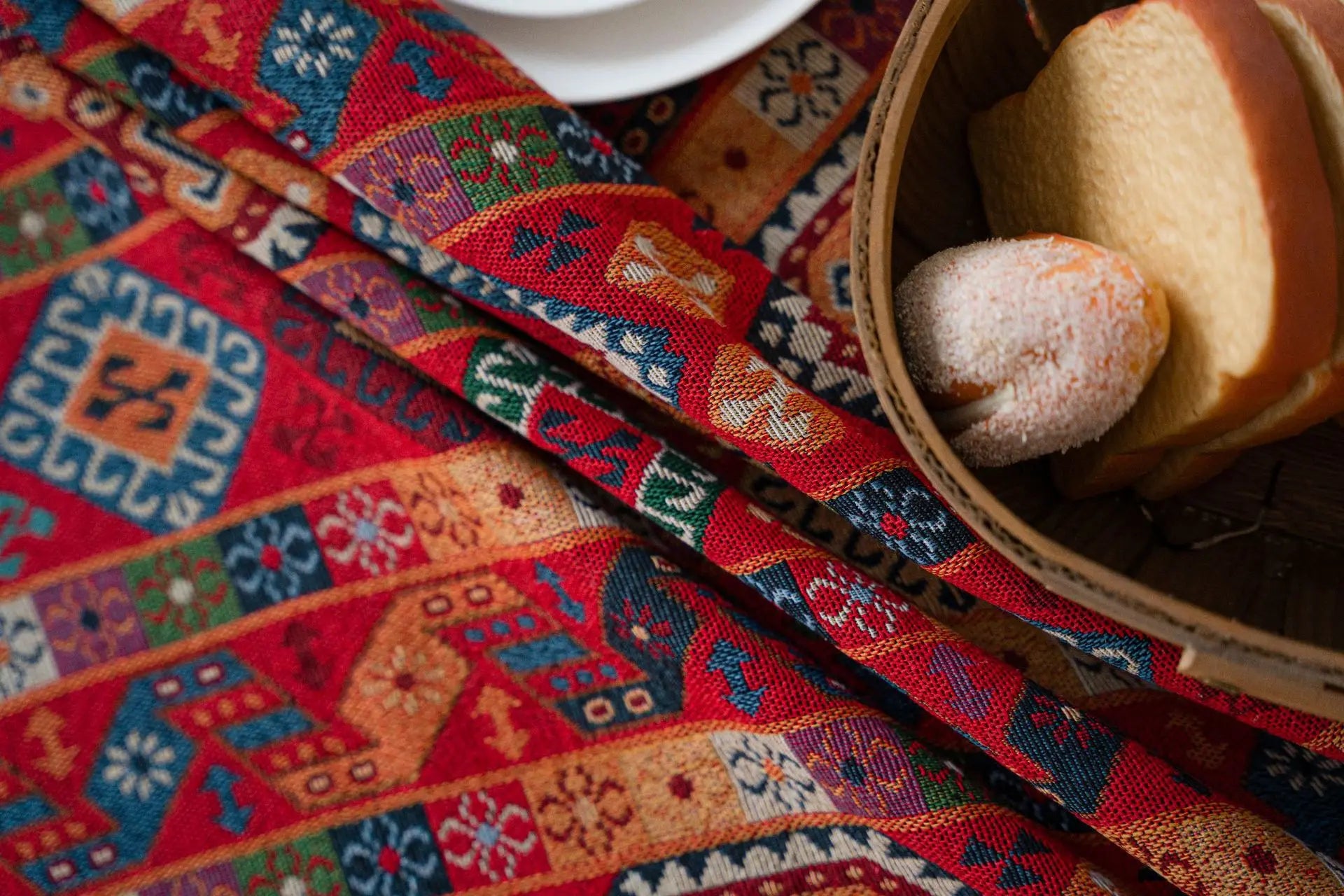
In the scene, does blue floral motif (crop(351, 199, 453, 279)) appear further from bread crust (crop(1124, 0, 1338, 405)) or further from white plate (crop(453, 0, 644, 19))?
bread crust (crop(1124, 0, 1338, 405))

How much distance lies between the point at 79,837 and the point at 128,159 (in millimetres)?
405

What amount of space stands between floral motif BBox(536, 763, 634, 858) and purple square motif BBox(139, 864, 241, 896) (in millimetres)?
194

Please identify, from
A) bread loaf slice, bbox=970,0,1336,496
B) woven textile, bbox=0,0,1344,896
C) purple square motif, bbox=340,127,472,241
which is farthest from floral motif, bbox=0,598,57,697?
bread loaf slice, bbox=970,0,1336,496

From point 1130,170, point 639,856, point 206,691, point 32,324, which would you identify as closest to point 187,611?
point 206,691

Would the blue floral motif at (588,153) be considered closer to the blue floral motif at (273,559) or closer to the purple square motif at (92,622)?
A: the blue floral motif at (273,559)

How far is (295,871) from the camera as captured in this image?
59 cm

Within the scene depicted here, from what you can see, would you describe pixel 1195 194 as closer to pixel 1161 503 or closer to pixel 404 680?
pixel 1161 503

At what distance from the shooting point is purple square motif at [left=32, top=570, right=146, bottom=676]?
61 centimetres

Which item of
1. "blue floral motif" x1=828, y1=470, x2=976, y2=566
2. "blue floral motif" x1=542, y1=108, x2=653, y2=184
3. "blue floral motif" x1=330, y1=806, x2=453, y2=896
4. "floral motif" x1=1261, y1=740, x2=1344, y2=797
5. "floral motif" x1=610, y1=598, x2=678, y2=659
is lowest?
"blue floral motif" x1=330, y1=806, x2=453, y2=896

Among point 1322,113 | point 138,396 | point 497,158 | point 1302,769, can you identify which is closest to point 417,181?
point 497,158

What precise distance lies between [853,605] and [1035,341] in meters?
0.16

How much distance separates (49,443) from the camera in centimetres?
62

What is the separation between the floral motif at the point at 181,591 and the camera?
1.99 ft

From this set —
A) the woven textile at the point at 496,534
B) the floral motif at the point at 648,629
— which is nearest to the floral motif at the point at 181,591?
the woven textile at the point at 496,534
